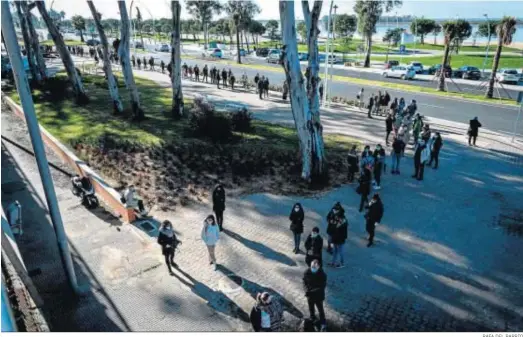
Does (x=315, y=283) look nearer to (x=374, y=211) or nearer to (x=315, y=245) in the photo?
(x=315, y=245)

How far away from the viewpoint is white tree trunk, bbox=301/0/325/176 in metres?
12.5

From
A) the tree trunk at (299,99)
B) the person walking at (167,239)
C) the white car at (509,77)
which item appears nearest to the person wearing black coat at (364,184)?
the tree trunk at (299,99)

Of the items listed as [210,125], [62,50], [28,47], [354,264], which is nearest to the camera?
[354,264]

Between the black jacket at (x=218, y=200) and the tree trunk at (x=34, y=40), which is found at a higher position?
the tree trunk at (x=34, y=40)

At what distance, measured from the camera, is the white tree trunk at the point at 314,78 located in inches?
492

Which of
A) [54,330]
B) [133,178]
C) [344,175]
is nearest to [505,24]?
[344,175]

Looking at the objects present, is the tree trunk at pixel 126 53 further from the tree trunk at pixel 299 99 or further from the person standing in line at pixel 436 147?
the person standing in line at pixel 436 147

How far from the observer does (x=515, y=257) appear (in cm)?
939

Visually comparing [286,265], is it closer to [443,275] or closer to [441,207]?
[443,275]

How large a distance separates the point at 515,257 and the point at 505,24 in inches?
876

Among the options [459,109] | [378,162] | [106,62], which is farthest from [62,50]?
[459,109]

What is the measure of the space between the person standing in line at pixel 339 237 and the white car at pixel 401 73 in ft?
107

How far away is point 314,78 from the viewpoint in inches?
508

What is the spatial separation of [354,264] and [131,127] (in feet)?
44.9
